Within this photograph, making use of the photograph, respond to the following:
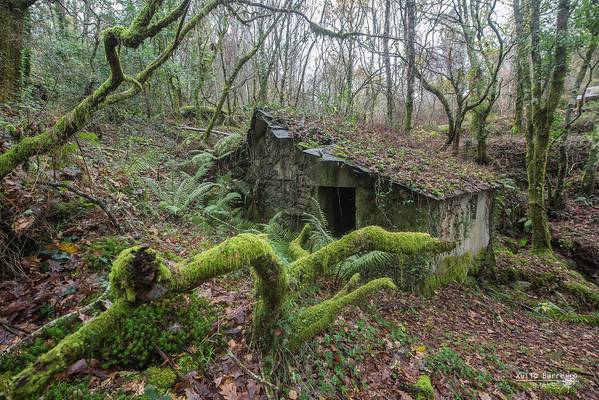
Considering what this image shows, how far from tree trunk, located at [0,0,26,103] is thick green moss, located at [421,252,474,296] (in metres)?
8.31

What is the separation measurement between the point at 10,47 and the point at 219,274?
699 centimetres

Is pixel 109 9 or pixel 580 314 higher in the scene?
pixel 109 9

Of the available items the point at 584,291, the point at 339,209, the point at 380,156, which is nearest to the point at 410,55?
the point at 380,156

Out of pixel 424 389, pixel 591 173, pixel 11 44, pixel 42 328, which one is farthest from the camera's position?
pixel 591 173

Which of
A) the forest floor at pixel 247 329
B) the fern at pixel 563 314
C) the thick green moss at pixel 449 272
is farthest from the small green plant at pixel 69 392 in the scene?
the fern at pixel 563 314

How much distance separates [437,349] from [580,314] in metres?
4.73

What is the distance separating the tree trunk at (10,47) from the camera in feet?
17.6

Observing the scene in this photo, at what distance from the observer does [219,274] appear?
1.62m

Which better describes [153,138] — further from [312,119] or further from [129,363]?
[129,363]

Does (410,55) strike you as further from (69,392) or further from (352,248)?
(69,392)

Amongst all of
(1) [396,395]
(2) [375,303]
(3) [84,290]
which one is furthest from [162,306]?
(2) [375,303]

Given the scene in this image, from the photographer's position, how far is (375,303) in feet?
14.8

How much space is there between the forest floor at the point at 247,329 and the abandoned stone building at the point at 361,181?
1.43 meters

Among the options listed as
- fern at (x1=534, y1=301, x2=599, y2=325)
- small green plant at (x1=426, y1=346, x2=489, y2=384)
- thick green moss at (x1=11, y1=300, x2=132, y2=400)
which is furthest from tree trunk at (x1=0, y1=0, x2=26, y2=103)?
fern at (x1=534, y1=301, x2=599, y2=325)
